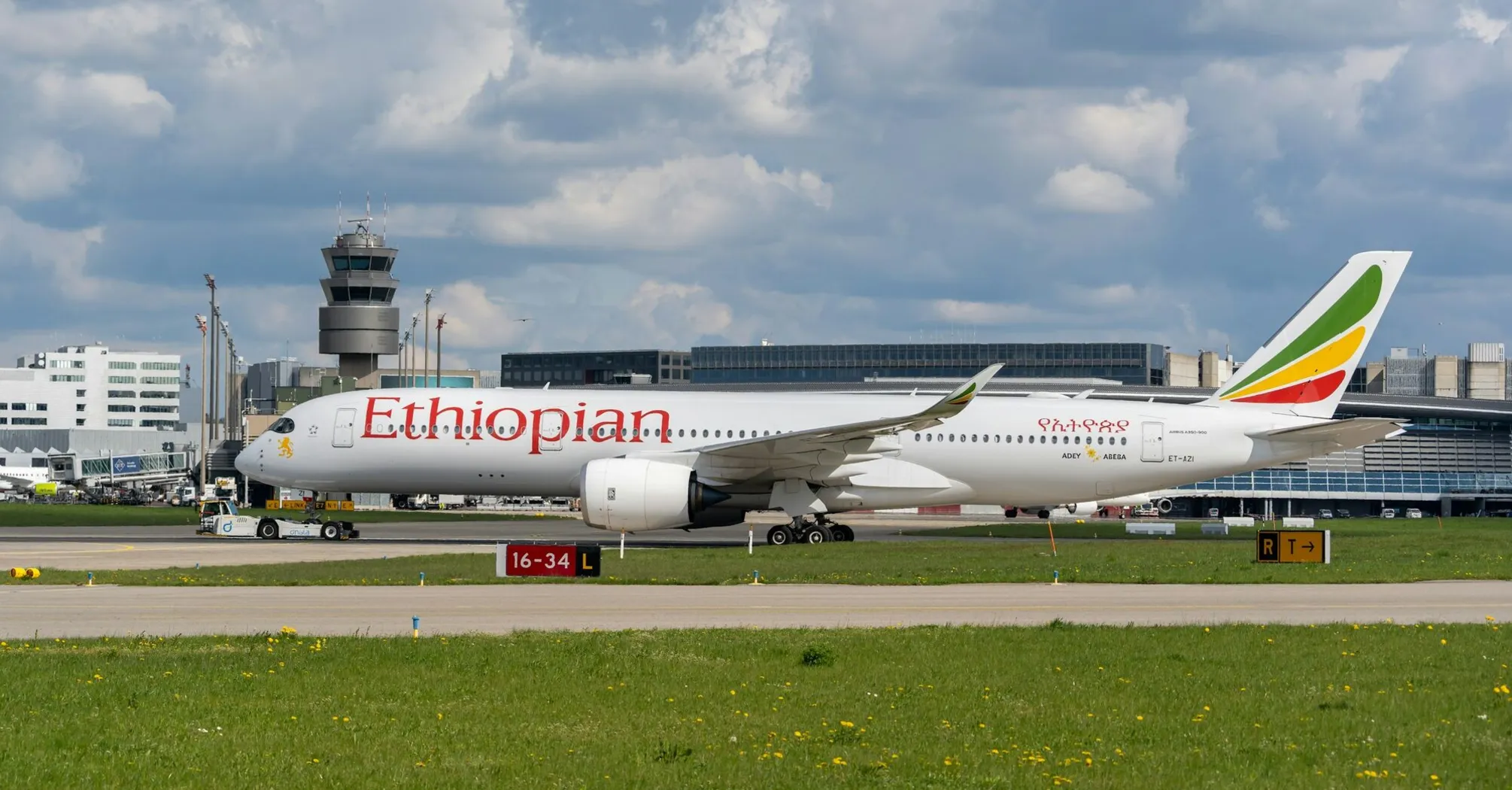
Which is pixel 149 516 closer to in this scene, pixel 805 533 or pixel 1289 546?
pixel 805 533

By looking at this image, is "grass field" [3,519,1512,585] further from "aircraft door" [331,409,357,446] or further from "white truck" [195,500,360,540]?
"white truck" [195,500,360,540]

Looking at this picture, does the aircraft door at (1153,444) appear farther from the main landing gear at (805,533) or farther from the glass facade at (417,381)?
the glass facade at (417,381)

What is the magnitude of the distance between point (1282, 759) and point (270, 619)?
15.0 m

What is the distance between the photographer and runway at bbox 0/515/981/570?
35.7m

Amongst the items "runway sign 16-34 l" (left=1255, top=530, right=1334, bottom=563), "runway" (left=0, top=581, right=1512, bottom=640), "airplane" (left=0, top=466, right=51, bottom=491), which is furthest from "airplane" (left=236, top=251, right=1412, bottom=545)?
"airplane" (left=0, top=466, right=51, bottom=491)

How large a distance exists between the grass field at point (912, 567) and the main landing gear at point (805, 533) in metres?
1.37

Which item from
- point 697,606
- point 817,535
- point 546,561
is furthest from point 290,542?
point 697,606

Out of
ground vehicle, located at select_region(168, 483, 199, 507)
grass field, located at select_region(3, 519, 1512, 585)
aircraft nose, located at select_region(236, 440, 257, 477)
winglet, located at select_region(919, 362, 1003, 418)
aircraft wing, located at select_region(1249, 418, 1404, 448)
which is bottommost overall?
A: ground vehicle, located at select_region(168, 483, 199, 507)

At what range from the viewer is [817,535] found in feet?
141

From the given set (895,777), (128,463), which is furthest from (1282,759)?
(128,463)

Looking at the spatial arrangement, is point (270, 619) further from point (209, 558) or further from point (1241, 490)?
point (1241, 490)

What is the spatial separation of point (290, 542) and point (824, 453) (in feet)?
A: 51.6

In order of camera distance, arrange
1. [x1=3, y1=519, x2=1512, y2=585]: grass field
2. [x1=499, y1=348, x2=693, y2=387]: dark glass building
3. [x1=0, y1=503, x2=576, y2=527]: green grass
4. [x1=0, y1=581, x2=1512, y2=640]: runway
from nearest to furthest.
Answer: [x1=0, y1=581, x2=1512, y2=640]: runway
[x1=3, y1=519, x2=1512, y2=585]: grass field
[x1=0, y1=503, x2=576, y2=527]: green grass
[x1=499, y1=348, x2=693, y2=387]: dark glass building

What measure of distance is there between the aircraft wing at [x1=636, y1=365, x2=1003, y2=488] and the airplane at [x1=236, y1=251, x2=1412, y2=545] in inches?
2.6
